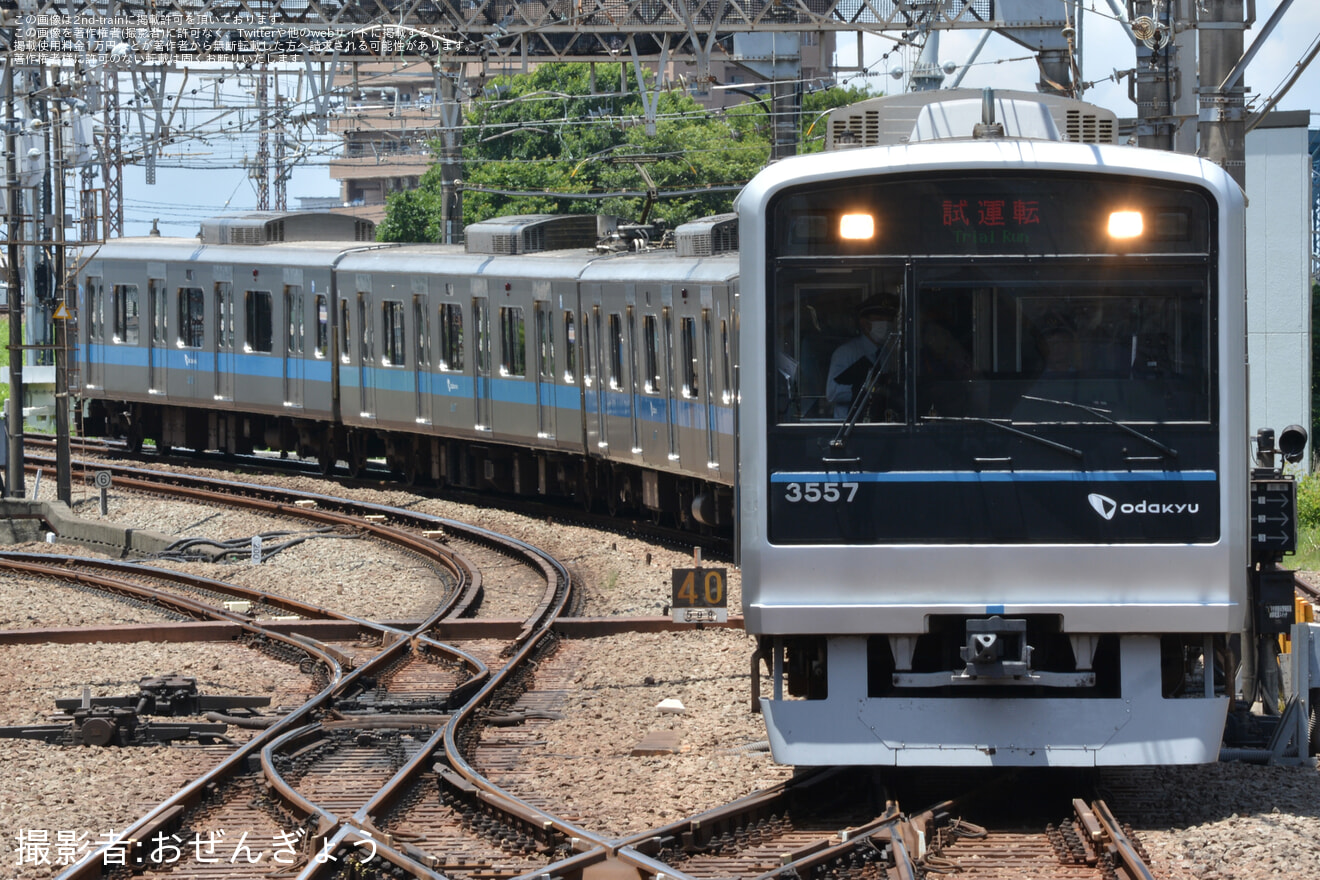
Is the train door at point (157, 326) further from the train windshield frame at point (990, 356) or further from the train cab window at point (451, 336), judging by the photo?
the train windshield frame at point (990, 356)

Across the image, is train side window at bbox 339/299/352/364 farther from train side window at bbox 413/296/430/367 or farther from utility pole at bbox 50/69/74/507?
utility pole at bbox 50/69/74/507

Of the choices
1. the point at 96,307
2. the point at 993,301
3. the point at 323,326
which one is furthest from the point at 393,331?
the point at 993,301

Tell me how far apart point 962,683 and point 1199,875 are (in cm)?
115

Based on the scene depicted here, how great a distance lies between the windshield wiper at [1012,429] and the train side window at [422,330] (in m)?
15.5

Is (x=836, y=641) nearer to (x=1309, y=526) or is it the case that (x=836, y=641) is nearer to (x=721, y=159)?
(x=1309, y=526)

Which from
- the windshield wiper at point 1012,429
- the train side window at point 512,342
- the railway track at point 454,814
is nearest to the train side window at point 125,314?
the train side window at point 512,342

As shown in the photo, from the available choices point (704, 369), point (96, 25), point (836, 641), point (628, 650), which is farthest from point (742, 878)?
point (96, 25)

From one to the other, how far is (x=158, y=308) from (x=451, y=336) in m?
6.58

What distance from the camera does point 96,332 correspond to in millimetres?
28203

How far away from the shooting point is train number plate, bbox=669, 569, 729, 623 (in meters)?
10.0

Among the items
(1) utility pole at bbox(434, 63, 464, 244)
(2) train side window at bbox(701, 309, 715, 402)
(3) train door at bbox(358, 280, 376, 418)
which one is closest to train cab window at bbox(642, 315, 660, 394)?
(2) train side window at bbox(701, 309, 715, 402)

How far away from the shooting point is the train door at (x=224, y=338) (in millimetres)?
25641

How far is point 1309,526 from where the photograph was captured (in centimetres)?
2111

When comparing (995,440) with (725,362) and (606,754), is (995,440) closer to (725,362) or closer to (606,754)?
(606,754)
